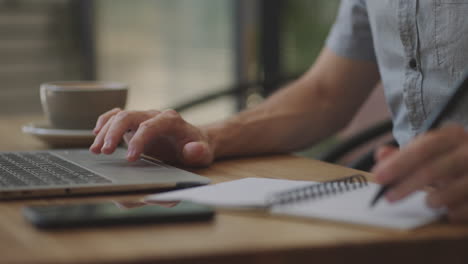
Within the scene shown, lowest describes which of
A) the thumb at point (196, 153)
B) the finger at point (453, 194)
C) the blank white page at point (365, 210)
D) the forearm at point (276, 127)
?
the forearm at point (276, 127)

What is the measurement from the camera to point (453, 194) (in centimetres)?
58

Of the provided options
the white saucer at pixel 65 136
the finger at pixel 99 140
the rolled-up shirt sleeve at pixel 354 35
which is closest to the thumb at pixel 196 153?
the finger at pixel 99 140

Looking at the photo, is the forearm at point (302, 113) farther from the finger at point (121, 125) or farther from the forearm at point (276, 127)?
the finger at point (121, 125)

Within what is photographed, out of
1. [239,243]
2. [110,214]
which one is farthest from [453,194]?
[110,214]

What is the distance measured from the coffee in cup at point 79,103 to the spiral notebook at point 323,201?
458mm

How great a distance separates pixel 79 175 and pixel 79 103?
0.36 meters

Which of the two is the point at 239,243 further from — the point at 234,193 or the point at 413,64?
the point at 413,64

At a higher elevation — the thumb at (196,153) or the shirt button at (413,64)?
the shirt button at (413,64)

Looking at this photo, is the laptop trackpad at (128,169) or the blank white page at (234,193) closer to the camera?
the blank white page at (234,193)

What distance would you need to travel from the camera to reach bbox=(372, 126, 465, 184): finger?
58 centimetres

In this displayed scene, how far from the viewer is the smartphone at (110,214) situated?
0.57 meters

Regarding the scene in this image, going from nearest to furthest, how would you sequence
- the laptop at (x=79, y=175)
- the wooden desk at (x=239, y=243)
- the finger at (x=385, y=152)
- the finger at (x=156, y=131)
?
1. the wooden desk at (x=239, y=243)
2. the finger at (x=385, y=152)
3. the laptop at (x=79, y=175)
4. the finger at (x=156, y=131)

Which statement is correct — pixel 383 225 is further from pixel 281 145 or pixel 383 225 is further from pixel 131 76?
pixel 131 76

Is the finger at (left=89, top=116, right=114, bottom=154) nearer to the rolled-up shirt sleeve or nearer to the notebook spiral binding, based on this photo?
the notebook spiral binding
